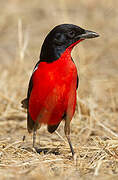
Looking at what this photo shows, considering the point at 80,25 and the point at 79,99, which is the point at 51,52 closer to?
the point at 79,99

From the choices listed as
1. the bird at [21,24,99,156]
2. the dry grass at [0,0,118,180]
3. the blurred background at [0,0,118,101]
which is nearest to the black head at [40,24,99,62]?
the bird at [21,24,99,156]

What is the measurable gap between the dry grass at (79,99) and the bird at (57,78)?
18.4 inches

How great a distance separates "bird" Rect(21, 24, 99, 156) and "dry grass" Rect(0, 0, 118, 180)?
1.53 ft

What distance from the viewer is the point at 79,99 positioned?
586 centimetres

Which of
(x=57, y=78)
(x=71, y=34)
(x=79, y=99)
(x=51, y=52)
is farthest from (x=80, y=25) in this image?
(x=57, y=78)

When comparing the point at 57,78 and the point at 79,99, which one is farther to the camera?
the point at 79,99

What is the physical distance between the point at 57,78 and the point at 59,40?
424mm

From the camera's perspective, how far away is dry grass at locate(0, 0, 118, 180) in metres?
3.60

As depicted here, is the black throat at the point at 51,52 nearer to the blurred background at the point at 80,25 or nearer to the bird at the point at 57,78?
the bird at the point at 57,78

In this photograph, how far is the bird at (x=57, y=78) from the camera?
3.96m

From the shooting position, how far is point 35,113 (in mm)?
4281

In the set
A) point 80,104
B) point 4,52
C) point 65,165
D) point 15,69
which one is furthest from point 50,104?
point 4,52

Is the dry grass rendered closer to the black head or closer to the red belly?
the red belly

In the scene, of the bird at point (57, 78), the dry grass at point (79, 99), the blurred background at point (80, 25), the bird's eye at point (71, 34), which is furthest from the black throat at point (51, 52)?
the blurred background at point (80, 25)
